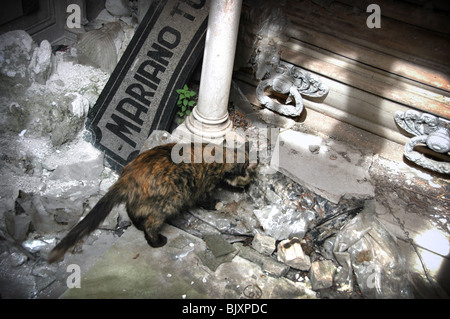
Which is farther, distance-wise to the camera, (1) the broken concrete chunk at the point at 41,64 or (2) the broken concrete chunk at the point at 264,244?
(1) the broken concrete chunk at the point at 41,64

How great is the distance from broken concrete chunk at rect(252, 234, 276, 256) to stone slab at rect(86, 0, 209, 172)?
1929mm

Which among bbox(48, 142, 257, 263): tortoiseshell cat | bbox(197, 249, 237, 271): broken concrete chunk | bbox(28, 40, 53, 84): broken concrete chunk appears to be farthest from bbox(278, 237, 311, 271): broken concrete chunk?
bbox(28, 40, 53, 84): broken concrete chunk

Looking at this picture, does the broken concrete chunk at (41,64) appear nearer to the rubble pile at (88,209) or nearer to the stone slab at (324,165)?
the rubble pile at (88,209)

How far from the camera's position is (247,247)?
3312 millimetres

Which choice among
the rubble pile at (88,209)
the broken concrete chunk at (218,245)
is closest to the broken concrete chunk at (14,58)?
the rubble pile at (88,209)

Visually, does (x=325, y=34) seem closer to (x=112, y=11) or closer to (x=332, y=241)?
(x=332, y=241)

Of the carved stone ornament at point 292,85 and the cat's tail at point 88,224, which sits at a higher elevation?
the carved stone ornament at point 292,85

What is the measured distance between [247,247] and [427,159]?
233 cm

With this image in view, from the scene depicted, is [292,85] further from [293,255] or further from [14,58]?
[14,58]

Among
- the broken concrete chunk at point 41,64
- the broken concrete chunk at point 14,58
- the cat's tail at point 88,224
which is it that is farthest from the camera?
the broken concrete chunk at point 41,64

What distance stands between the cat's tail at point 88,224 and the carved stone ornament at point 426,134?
10.4ft

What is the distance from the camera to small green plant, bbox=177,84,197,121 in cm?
442

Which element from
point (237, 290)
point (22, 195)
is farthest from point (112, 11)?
point (237, 290)

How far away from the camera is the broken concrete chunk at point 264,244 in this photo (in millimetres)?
3215
